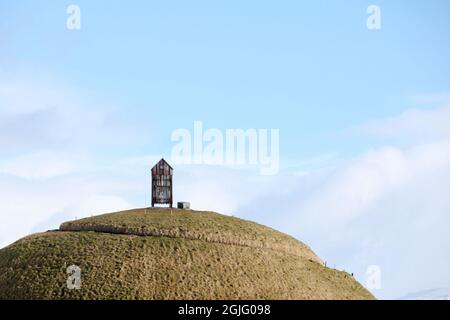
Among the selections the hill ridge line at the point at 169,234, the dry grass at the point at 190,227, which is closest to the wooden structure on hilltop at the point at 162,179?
the dry grass at the point at 190,227

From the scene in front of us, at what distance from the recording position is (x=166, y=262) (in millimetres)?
93500

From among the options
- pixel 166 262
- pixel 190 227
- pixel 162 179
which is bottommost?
pixel 166 262

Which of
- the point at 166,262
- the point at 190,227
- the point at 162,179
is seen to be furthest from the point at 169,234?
the point at 162,179

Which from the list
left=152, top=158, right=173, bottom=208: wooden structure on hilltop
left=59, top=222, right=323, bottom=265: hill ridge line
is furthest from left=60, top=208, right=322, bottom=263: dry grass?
left=152, top=158, right=173, bottom=208: wooden structure on hilltop

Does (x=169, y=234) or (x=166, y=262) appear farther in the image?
(x=169, y=234)

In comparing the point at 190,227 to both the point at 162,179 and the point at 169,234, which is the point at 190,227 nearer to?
the point at 169,234

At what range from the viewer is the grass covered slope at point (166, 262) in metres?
90.6

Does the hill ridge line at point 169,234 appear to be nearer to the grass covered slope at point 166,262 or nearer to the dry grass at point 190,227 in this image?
the dry grass at point 190,227

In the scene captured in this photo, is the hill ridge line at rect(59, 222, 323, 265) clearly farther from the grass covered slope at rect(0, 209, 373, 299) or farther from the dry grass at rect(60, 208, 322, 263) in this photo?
the grass covered slope at rect(0, 209, 373, 299)
